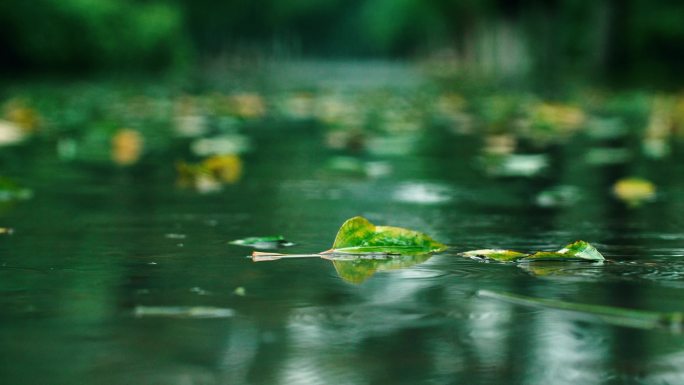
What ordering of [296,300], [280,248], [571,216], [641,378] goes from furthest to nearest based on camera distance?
[571,216], [280,248], [296,300], [641,378]

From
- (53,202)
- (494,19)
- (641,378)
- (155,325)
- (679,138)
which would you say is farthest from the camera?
(494,19)

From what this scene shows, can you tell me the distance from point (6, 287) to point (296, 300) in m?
0.61

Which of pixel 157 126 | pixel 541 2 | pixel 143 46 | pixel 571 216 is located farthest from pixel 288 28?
pixel 571 216

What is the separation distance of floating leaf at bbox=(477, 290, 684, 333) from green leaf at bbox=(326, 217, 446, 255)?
613 mm

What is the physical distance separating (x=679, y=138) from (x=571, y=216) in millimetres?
4417

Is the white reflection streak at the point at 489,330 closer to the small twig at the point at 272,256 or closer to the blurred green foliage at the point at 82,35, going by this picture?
the small twig at the point at 272,256

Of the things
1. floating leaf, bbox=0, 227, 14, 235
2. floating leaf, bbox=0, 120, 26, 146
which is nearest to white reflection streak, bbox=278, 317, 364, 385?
floating leaf, bbox=0, 227, 14, 235

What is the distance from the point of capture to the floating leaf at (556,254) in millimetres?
2910

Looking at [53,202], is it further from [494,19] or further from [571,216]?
[494,19]

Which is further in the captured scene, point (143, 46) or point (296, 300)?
point (143, 46)

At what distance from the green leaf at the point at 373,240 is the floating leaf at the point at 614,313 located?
2.01 feet

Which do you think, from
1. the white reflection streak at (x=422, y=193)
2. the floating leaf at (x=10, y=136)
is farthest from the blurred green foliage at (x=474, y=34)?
the white reflection streak at (x=422, y=193)

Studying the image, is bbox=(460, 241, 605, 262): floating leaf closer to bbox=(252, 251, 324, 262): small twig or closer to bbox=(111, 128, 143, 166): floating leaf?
bbox=(252, 251, 324, 262): small twig

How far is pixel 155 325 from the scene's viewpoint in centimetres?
215
